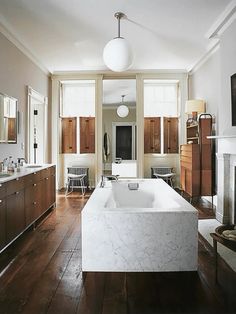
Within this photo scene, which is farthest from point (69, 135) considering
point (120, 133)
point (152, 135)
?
point (152, 135)

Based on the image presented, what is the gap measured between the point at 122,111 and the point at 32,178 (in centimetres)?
364

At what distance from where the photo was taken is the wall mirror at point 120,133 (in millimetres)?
6535

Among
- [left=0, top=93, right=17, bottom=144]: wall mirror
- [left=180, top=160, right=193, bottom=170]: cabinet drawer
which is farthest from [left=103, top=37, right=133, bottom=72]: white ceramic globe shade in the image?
[left=180, top=160, right=193, bottom=170]: cabinet drawer

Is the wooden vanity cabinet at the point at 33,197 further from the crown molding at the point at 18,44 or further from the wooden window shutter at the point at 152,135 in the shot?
the wooden window shutter at the point at 152,135

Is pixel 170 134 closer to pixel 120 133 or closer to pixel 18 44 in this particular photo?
pixel 120 133

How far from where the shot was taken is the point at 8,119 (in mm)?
3949

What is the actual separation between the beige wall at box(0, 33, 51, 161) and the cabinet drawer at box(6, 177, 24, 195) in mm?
900

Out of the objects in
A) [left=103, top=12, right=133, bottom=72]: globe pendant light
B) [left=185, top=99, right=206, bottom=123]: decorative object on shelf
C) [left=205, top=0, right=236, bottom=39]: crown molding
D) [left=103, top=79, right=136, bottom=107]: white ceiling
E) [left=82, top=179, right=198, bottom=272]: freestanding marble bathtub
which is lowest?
[left=82, top=179, right=198, bottom=272]: freestanding marble bathtub

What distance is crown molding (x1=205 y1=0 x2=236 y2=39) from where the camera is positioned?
331cm

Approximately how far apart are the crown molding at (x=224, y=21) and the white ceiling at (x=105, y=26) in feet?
0.19

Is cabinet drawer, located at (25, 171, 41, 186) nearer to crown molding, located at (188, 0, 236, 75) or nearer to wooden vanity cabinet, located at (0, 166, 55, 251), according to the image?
wooden vanity cabinet, located at (0, 166, 55, 251)

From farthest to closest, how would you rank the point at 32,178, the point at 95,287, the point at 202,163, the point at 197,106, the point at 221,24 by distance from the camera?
the point at 197,106, the point at 202,163, the point at 221,24, the point at 32,178, the point at 95,287

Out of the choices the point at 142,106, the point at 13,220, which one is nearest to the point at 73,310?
the point at 13,220

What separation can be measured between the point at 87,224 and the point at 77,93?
5087mm
